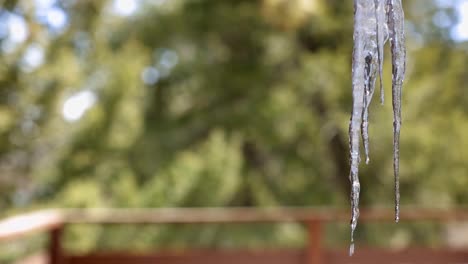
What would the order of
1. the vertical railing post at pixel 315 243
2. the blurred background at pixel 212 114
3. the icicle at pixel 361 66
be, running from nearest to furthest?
the icicle at pixel 361 66 < the vertical railing post at pixel 315 243 < the blurred background at pixel 212 114

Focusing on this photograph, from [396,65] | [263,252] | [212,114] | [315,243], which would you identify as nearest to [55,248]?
[263,252]

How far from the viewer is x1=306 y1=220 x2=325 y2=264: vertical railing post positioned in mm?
3424

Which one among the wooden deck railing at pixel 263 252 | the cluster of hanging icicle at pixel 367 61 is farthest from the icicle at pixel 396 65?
the wooden deck railing at pixel 263 252

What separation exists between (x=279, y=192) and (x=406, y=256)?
335 cm

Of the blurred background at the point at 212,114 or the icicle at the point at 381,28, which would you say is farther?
the blurred background at the point at 212,114

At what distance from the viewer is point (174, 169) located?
6.05 meters

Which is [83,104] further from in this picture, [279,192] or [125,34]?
[279,192]

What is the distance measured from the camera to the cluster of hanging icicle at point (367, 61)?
63cm

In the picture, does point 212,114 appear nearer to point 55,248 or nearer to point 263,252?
point 263,252

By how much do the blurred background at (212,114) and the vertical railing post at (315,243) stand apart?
89.9 inches

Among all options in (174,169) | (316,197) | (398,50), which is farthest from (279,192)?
(398,50)

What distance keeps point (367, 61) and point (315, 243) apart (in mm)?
2872

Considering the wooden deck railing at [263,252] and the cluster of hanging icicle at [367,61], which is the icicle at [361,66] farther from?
the wooden deck railing at [263,252]

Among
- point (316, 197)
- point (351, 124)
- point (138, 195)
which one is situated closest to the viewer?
point (351, 124)
